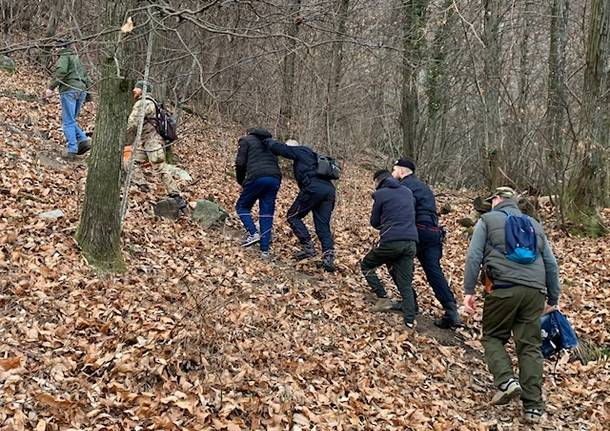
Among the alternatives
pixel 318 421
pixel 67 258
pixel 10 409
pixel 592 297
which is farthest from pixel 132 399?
pixel 592 297

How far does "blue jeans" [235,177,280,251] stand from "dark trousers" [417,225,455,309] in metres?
2.38

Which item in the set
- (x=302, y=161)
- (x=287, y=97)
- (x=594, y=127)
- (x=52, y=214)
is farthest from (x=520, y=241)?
(x=287, y=97)

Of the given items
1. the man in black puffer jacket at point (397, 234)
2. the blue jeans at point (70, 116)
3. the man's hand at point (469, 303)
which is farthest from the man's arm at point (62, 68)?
the man's hand at point (469, 303)

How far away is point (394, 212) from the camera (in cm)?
718

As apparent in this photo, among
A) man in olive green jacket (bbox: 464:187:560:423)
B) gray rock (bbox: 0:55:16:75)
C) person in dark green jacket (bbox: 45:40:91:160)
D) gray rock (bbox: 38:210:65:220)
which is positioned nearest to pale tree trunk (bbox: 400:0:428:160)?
person in dark green jacket (bbox: 45:40:91:160)

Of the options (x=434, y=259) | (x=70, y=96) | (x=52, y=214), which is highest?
(x=70, y=96)

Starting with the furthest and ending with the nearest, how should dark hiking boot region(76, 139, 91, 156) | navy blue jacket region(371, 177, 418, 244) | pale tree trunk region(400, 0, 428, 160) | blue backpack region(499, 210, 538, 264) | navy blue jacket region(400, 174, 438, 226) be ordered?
1. pale tree trunk region(400, 0, 428, 160)
2. dark hiking boot region(76, 139, 91, 156)
3. navy blue jacket region(400, 174, 438, 226)
4. navy blue jacket region(371, 177, 418, 244)
5. blue backpack region(499, 210, 538, 264)

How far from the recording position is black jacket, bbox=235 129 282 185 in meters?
8.59

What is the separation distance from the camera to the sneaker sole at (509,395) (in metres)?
5.45

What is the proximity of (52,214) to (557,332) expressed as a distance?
6.19 metres

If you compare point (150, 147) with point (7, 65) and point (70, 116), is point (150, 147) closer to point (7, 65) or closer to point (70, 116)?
point (70, 116)

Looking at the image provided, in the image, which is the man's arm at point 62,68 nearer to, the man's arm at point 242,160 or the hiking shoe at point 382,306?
the man's arm at point 242,160

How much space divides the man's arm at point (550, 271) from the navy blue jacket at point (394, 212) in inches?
70.3

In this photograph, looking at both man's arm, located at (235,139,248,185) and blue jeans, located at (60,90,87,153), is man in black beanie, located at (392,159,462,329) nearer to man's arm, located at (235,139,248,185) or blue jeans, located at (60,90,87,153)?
man's arm, located at (235,139,248,185)
